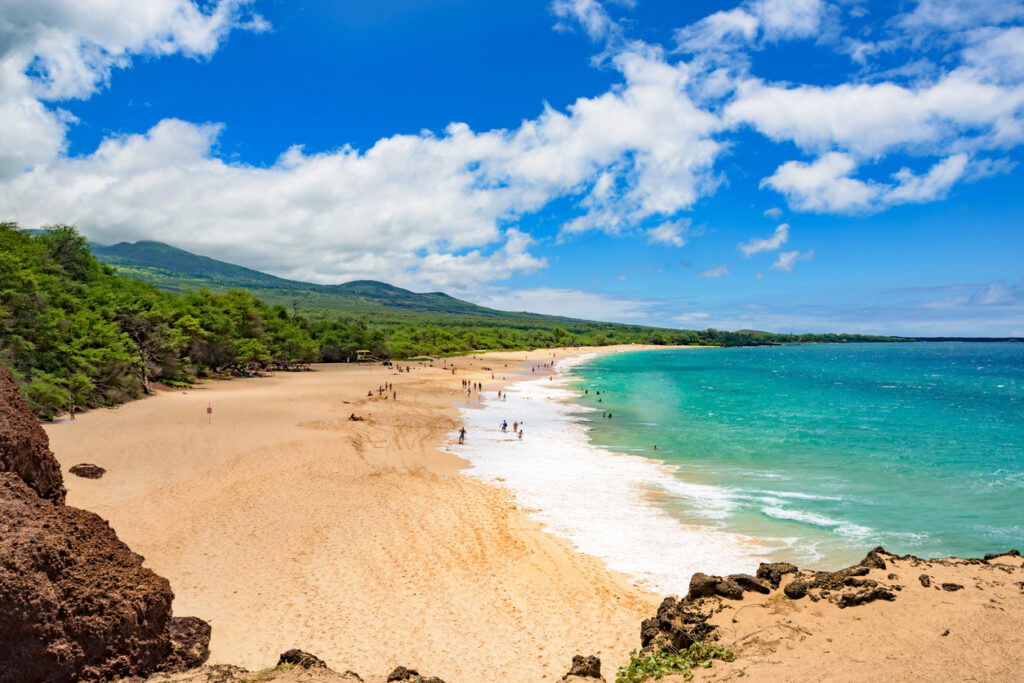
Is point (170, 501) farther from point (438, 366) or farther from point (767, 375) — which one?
point (767, 375)

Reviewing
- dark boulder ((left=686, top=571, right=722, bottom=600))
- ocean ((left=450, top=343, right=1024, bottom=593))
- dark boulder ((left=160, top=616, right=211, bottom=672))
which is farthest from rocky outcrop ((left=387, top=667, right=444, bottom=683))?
ocean ((left=450, top=343, right=1024, bottom=593))

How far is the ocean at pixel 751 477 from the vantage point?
16391 mm

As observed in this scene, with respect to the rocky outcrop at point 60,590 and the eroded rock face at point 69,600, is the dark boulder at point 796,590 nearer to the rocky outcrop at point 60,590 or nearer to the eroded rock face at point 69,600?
the rocky outcrop at point 60,590

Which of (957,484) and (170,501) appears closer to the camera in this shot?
(170,501)

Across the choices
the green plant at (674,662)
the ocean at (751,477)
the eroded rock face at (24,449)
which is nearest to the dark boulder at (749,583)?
the green plant at (674,662)

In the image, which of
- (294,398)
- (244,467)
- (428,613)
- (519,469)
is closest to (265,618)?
(428,613)

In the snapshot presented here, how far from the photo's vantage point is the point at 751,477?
24.8 meters

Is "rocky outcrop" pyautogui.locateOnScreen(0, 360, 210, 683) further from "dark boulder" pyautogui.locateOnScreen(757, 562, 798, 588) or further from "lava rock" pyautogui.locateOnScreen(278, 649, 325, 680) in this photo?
"dark boulder" pyautogui.locateOnScreen(757, 562, 798, 588)

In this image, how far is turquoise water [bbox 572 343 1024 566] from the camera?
58.1 ft

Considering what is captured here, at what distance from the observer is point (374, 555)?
48.1 ft

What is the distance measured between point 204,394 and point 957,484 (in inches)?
2045

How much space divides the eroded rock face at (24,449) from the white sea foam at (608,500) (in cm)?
1244

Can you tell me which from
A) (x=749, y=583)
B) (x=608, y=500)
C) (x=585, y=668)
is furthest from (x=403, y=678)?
(x=608, y=500)

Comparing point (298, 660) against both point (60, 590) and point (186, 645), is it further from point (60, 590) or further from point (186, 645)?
point (60, 590)
